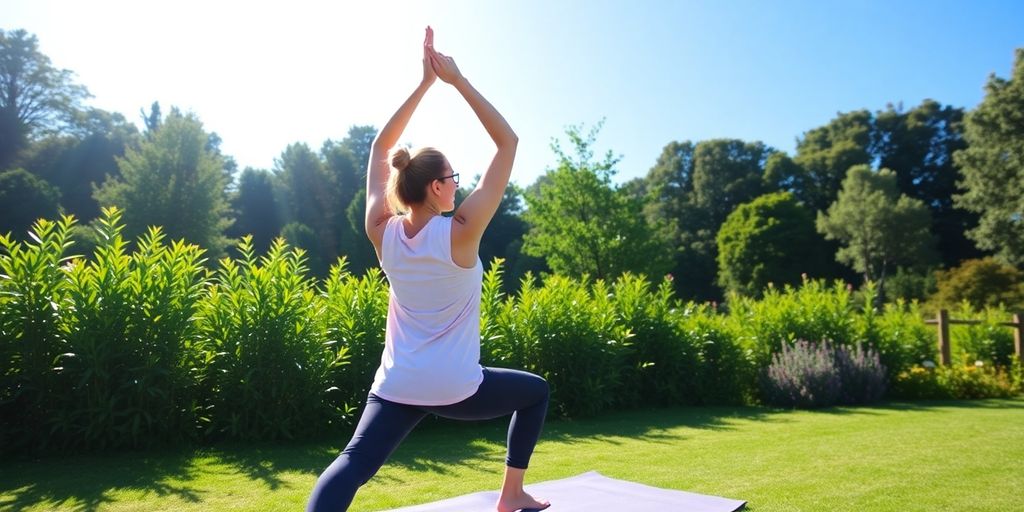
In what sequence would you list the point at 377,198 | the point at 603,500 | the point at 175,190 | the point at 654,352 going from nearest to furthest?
the point at 377,198 < the point at 603,500 < the point at 654,352 < the point at 175,190

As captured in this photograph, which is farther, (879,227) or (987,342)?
(879,227)

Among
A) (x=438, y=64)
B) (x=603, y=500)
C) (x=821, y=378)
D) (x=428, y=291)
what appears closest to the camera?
(x=428, y=291)

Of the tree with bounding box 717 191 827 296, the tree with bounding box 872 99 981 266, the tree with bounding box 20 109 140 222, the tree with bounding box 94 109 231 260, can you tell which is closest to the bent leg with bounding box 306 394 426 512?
the tree with bounding box 94 109 231 260

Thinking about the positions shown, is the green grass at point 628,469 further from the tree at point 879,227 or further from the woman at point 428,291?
the tree at point 879,227

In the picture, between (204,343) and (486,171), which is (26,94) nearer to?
(204,343)

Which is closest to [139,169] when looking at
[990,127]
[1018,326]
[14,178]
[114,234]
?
[14,178]

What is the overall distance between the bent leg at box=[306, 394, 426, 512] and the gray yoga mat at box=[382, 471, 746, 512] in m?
1.19

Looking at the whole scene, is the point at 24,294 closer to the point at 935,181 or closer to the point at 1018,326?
the point at 1018,326

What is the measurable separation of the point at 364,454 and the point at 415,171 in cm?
102

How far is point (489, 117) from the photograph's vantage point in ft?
8.08

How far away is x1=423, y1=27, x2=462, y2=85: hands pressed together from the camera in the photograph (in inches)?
98.9

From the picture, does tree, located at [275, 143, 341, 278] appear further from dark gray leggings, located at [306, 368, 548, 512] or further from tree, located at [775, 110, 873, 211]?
dark gray leggings, located at [306, 368, 548, 512]

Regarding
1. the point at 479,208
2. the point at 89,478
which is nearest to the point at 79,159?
the point at 89,478

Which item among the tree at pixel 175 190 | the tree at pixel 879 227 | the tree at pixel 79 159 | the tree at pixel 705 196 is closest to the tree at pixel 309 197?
the tree at pixel 79 159
